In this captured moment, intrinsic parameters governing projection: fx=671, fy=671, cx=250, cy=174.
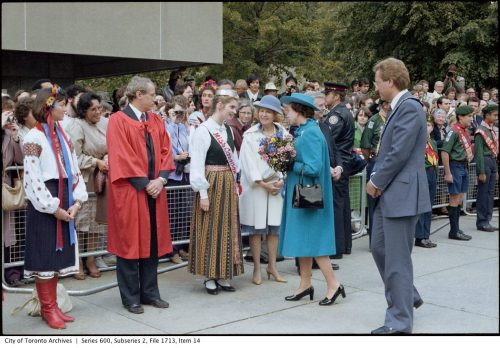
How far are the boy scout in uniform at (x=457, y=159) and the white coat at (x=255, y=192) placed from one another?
3317 millimetres

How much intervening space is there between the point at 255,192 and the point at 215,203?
0.56 meters

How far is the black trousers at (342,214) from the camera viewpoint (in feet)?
23.9

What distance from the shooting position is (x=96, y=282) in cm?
664

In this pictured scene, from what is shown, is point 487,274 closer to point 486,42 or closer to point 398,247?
point 398,247

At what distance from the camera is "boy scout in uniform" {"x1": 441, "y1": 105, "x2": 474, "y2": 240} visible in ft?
29.3

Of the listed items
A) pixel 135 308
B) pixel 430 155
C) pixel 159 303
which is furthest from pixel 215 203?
pixel 430 155

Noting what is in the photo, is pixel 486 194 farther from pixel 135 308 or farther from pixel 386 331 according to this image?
pixel 135 308

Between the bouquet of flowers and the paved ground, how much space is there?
1.22 meters

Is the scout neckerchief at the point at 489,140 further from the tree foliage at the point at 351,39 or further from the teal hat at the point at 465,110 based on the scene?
the tree foliage at the point at 351,39

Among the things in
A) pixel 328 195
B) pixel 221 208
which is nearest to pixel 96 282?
pixel 221 208

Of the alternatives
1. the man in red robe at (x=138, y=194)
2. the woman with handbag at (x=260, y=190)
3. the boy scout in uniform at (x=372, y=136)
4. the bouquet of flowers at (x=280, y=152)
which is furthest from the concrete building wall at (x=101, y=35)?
the man in red robe at (x=138, y=194)

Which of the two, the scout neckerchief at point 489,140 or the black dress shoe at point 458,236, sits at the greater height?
the scout neckerchief at point 489,140

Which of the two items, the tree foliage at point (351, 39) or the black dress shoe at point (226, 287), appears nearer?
the black dress shoe at point (226, 287)

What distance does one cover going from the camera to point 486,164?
31.3ft
